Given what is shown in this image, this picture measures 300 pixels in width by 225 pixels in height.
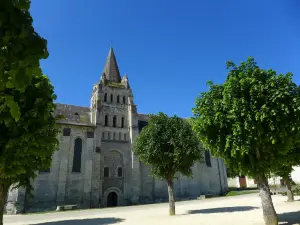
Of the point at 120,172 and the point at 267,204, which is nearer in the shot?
the point at 267,204

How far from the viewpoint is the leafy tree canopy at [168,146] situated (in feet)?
64.5

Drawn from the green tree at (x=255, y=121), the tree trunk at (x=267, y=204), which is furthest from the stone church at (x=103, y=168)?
the tree trunk at (x=267, y=204)

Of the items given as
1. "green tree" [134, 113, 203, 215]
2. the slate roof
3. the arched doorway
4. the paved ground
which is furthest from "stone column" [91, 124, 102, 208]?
"green tree" [134, 113, 203, 215]

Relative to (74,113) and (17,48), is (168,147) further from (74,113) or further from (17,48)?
(74,113)

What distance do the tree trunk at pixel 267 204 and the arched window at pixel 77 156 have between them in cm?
2844

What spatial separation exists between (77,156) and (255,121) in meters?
29.7

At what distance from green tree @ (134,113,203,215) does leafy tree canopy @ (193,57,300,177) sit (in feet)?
22.8

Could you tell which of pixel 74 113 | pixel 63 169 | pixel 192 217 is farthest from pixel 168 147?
pixel 74 113

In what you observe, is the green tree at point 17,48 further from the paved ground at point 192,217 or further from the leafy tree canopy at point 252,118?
the paved ground at point 192,217

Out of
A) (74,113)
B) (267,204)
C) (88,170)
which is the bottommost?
(267,204)

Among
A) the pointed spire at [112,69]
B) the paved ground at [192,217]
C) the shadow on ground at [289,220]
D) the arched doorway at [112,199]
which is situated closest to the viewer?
the shadow on ground at [289,220]

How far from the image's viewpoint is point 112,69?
4803 centimetres

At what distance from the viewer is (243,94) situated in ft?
38.2

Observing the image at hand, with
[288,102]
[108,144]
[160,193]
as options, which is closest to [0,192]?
[288,102]
